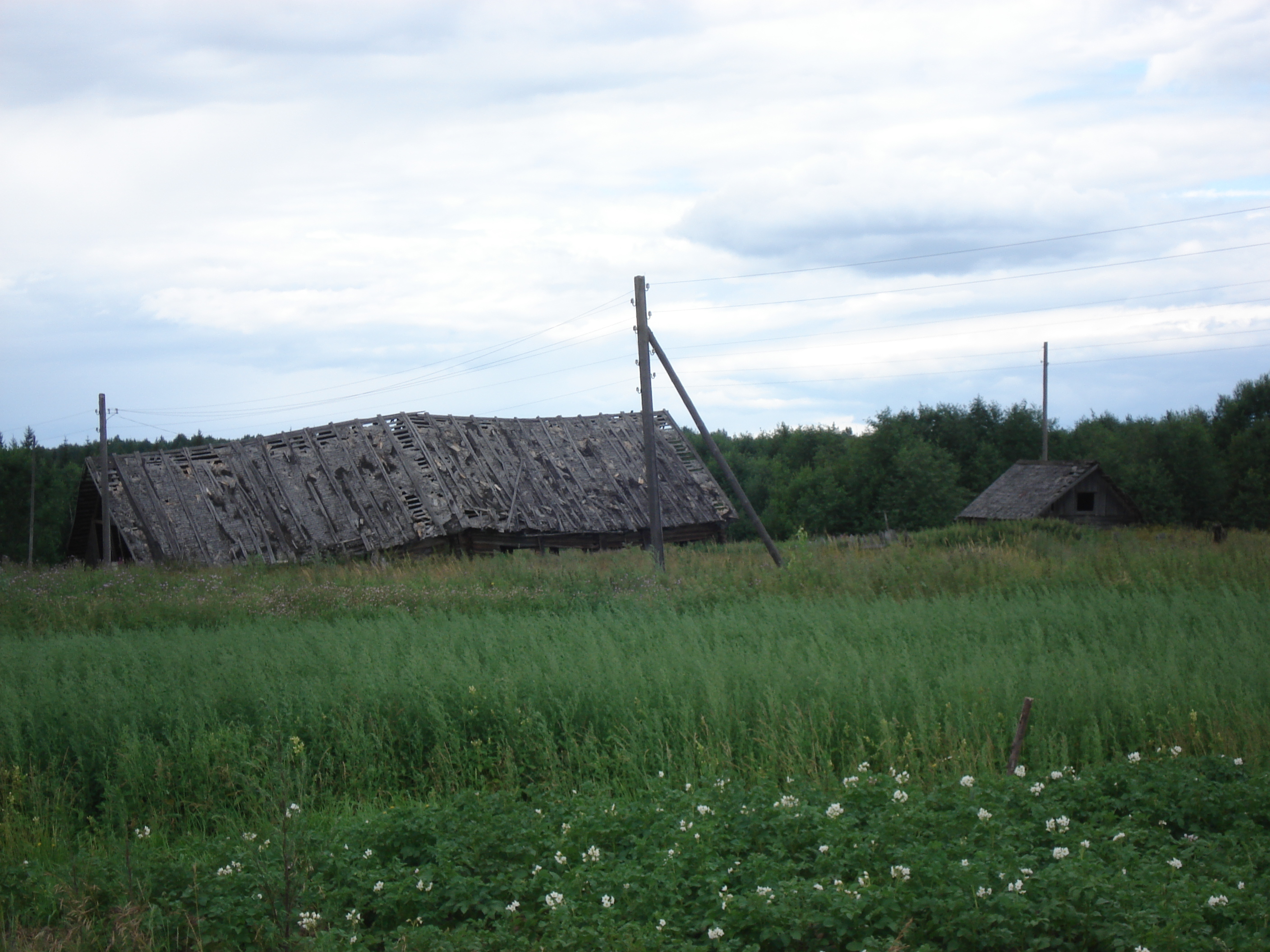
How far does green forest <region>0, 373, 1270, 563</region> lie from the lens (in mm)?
39562

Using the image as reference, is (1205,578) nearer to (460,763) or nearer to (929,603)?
(929,603)

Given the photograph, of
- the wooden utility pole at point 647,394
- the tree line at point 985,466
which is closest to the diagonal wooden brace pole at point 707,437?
the wooden utility pole at point 647,394

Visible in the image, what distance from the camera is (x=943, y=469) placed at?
44.7m

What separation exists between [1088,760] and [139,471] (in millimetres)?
23166

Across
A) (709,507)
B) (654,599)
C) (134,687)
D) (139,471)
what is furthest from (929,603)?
Answer: (139,471)

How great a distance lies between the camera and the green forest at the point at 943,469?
39.6 meters

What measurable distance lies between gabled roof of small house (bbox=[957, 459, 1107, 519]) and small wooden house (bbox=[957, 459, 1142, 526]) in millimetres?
18

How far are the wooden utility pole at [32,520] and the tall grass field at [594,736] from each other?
2785cm

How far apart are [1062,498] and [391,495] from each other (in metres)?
25.7

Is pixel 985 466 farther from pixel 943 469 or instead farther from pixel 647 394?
pixel 647 394

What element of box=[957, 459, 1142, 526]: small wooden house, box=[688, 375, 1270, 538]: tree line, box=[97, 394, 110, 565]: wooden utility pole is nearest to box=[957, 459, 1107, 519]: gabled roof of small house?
box=[957, 459, 1142, 526]: small wooden house

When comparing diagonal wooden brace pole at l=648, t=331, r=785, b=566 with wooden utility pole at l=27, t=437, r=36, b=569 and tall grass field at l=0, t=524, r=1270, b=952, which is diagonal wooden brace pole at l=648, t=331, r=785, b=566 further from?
wooden utility pole at l=27, t=437, r=36, b=569

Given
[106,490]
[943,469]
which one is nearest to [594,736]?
[106,490]

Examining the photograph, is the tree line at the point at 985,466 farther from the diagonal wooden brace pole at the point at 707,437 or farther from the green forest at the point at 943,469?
the diagonal wooden brace pole at the point at 707,437
